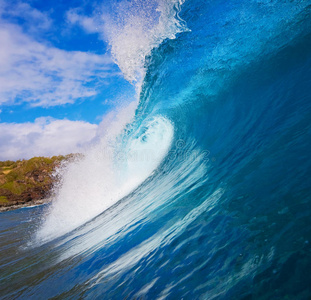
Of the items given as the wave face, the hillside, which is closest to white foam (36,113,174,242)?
the wave face

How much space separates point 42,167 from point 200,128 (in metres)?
72.4

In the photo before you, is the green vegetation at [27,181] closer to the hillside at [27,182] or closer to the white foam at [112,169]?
the hillside at [27,182]

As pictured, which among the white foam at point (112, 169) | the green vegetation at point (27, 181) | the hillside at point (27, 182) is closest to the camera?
the white foam at point (112, 169)

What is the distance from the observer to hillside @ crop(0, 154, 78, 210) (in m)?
54.3

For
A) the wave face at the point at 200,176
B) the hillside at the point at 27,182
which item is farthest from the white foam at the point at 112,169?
the hillside at the point at 27,182

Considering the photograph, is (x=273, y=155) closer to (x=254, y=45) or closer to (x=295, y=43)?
(x=295, y=43)

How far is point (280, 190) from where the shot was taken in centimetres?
254

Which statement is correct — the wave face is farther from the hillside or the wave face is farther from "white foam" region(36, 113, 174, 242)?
the hillside

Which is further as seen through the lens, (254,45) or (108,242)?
(254,45)

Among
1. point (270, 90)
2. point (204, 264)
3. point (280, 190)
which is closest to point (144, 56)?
point (270, 90)

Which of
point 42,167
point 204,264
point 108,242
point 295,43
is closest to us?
point 204,264

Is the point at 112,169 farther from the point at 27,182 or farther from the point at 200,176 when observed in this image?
the point at 27,182

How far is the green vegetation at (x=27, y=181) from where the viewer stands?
54.6m

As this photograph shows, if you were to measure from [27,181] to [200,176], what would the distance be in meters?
69.3
